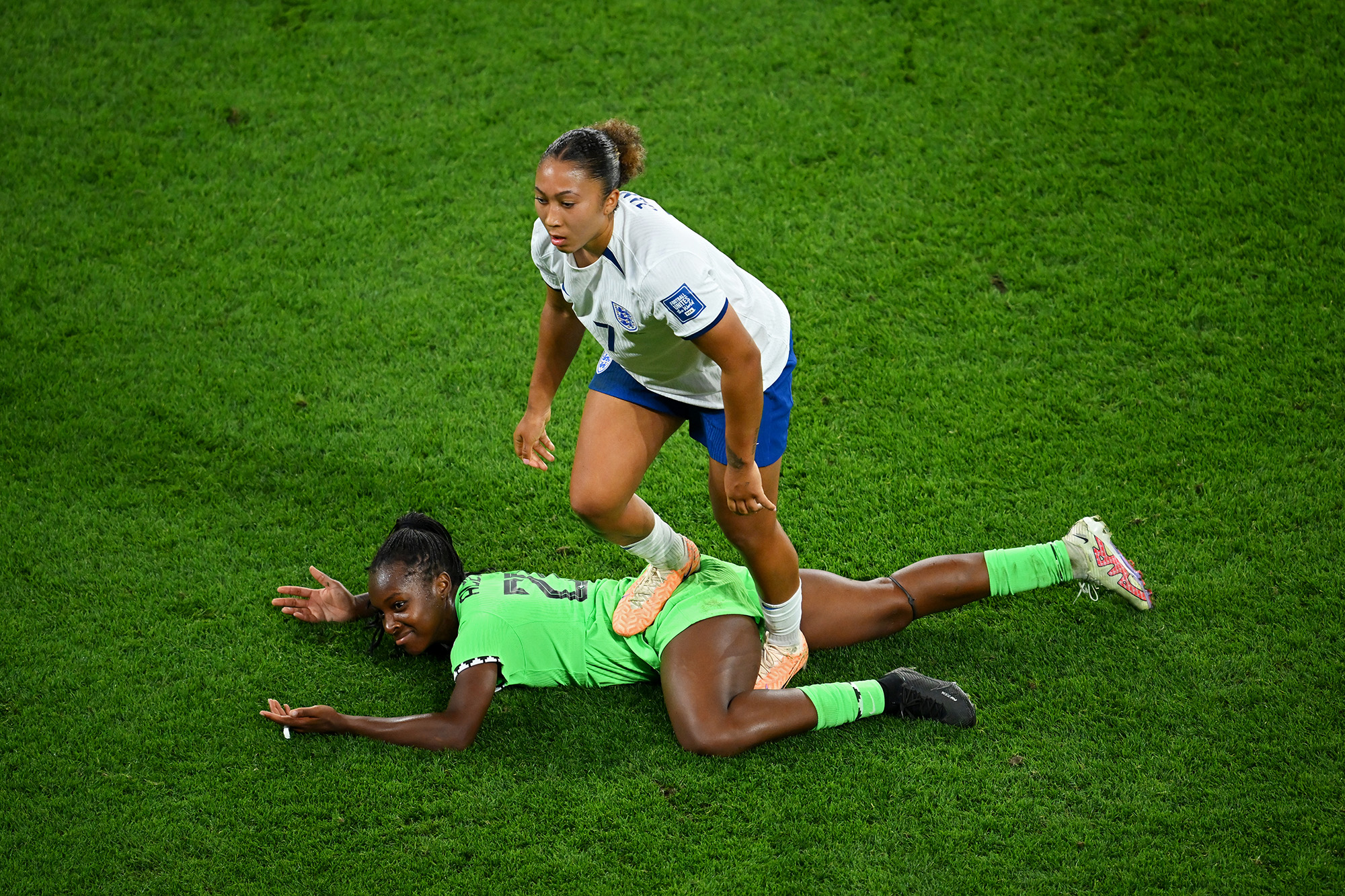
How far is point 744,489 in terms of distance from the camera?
2770 millimetres

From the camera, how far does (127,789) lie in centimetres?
310

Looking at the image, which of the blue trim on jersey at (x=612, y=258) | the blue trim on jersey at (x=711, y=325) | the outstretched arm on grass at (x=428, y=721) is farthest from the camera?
the outstretched arm on grass at (x=428, y=721)

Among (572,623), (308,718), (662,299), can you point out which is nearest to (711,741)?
(572,623)

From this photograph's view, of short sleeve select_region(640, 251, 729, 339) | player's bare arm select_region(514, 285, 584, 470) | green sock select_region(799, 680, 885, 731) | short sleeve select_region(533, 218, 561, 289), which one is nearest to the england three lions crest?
short sleeve select_region(640, 251, 729, 339)

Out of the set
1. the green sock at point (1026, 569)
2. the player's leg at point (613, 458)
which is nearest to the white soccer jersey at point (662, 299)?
the player's leg at point (613, 458)

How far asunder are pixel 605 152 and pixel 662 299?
39 centimetres

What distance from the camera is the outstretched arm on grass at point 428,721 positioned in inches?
123

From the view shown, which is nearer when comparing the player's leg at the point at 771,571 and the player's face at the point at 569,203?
the player's face at the point at 569,203

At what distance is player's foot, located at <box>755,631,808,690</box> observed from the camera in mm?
3283

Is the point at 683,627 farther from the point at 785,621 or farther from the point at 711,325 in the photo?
the point at 711,325

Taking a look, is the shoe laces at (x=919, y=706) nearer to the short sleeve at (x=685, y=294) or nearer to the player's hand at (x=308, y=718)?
the short sleeve at (x=685, y=294)

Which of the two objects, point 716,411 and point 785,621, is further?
point 785,621

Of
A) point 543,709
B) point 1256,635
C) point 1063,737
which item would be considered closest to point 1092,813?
point 1063,737

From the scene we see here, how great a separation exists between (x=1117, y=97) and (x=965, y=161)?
94cm
